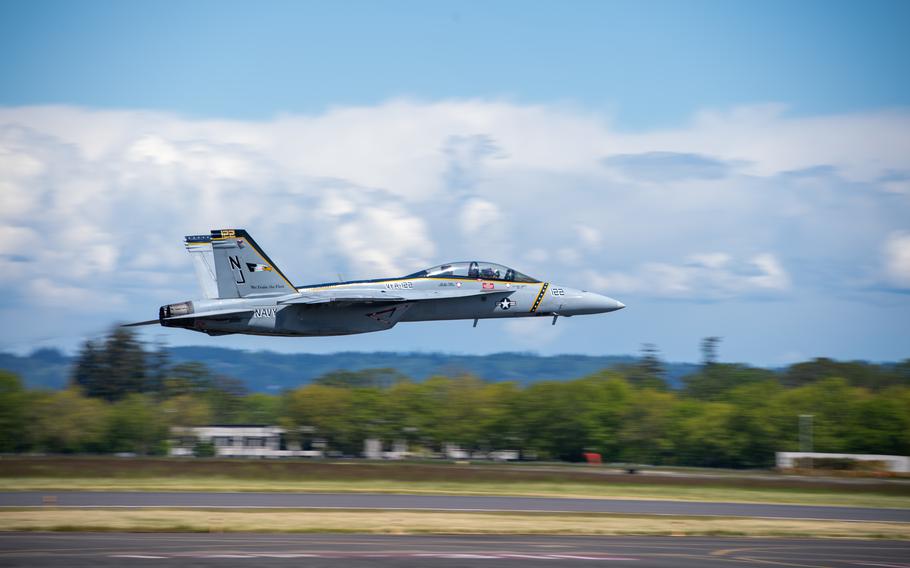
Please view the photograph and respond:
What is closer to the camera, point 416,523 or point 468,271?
point 416,523

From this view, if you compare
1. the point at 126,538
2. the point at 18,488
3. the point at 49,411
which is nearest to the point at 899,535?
the point at 126,538

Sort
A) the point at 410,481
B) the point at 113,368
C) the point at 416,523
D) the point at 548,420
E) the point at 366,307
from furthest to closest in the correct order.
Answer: the point at 113,368
the point at 548,420
the point at 410,481
the point at 366,307
the point at 416,523

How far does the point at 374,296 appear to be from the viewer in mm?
34875

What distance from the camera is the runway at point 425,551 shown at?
20391 mm

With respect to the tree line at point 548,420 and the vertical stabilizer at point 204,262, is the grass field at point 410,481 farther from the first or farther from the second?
the tree line at point 548,420

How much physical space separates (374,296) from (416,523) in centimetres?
963

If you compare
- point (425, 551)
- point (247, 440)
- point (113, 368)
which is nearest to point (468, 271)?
point (425, 551)

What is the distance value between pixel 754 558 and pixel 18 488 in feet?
84.3

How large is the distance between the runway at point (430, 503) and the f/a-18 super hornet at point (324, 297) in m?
5.81

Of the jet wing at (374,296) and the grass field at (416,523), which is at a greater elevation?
the jet wing at (374,296)

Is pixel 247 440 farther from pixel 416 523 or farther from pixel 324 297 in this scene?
pixel 416 523

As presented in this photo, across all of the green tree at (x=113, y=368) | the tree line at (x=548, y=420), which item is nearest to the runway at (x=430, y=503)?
the tree line at (x=548, y=420)

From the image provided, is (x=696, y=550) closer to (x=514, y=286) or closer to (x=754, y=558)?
(x=754, y=558)

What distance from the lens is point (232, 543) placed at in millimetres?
23078
